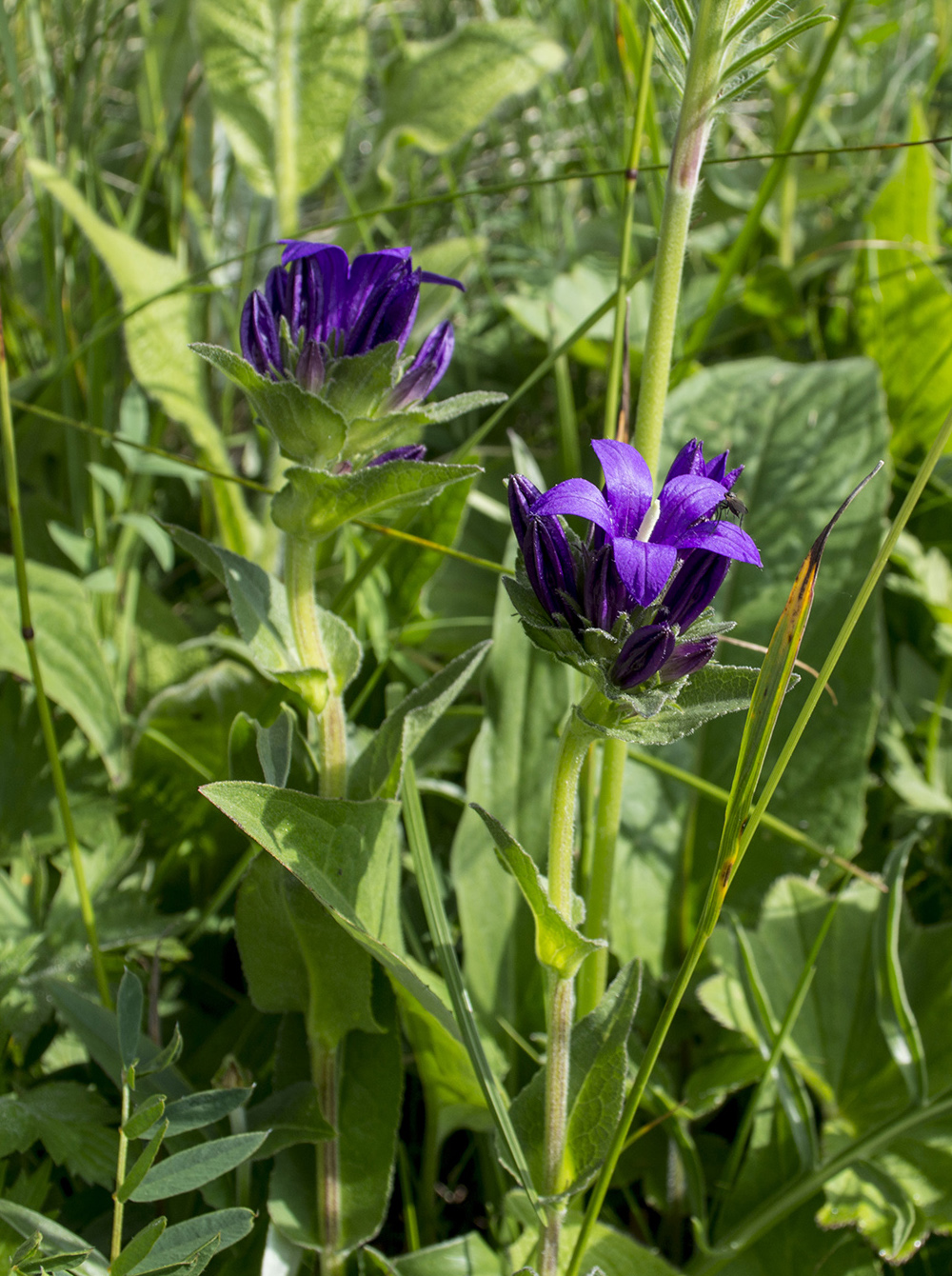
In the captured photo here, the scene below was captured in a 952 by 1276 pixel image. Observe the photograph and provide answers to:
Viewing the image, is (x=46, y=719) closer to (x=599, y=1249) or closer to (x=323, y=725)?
(x=323, y=725)

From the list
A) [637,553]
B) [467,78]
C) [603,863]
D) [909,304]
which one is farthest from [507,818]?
[467,78]

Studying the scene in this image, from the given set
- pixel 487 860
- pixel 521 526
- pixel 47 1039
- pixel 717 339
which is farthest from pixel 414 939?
pixel 717 339

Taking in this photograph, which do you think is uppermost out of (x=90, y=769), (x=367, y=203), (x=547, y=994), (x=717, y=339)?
(x=367, y=203)

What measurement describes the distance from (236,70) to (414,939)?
1.97 meters

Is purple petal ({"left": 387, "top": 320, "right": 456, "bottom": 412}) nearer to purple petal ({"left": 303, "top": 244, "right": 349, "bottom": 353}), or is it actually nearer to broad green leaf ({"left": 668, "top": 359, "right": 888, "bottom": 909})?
purple petal ({"left": 303, "top": 244, "right": 349, "bottom": 353})

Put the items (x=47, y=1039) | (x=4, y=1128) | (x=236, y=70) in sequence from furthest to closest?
(x=236, y=70)
(x=47, y=1039)
(x=4, y=1128)

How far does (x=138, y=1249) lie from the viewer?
885 mm

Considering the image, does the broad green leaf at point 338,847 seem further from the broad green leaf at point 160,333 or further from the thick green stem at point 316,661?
the broad green leaf at point 160,333

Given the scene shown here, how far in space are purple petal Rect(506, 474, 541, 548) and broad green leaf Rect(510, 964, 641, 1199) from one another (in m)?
0.46

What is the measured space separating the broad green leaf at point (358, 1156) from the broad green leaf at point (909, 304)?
5.64ft

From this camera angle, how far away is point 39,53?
1.98 meters

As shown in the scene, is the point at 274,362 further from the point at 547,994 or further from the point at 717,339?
the point at 717,339

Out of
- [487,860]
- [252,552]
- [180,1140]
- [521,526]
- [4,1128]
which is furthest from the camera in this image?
[252,552]

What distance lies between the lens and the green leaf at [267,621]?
1117 millimetres
